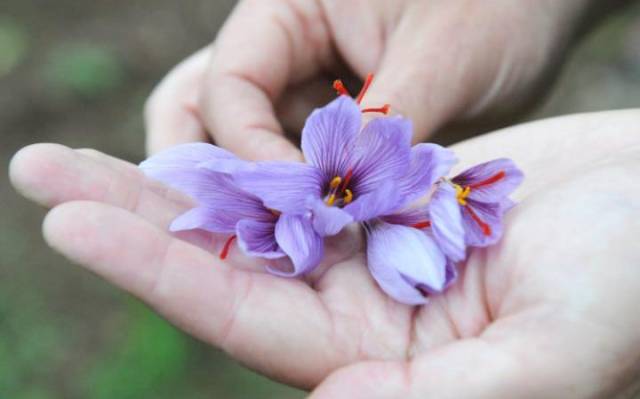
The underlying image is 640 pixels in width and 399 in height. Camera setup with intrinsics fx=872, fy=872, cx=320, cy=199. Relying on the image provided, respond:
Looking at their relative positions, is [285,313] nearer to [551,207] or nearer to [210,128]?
[551,207]

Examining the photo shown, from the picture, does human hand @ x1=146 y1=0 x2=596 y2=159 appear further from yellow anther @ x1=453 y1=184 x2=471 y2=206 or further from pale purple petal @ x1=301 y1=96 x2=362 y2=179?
yellow anther @ x1=453 y1=184 x2=471 y2=206

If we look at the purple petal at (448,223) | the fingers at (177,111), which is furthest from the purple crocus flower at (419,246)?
the fingers at (177,111)

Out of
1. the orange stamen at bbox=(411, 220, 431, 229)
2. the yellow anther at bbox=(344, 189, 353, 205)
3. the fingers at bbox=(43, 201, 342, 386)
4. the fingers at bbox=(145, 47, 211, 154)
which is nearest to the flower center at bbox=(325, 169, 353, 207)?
the yellow anther at bbox=(344, 189, 353, 205)

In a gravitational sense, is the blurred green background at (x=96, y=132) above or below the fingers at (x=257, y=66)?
below

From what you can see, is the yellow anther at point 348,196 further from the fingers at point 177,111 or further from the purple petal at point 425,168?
the fingers at point 177,111

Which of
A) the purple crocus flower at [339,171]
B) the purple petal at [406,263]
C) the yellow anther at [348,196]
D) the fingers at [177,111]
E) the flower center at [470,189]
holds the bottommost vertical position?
the fingers at [177,111]

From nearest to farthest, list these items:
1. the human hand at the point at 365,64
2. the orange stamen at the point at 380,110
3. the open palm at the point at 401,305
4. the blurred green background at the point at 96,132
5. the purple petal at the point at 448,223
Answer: the open palm at the point at 401,305 < the purple petal at the point at 448,223 < the orange stamen at the point at 380,110 < the human hand at the point at 365,64 < the blurred green background at the point at 96,132

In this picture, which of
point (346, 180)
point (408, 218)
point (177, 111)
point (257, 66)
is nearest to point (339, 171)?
point (346, 180)

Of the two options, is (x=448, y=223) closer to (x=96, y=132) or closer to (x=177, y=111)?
(x=177, y=111)
